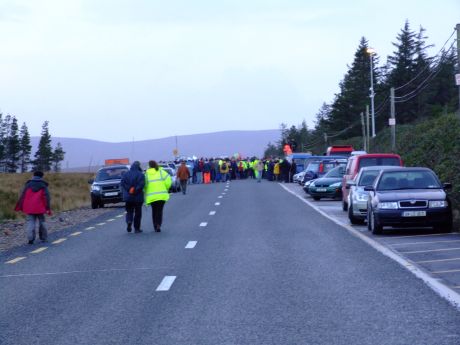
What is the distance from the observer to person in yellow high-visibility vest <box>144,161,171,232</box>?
22078mm

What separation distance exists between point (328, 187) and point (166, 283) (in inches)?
1021

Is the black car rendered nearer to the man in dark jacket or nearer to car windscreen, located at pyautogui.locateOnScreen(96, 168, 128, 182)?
the man in dark jacket

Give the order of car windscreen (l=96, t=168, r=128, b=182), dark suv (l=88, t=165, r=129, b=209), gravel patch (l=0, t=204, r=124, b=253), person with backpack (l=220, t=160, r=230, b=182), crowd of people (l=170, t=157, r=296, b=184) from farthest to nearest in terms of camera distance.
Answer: person with backpack (l=220, t=160, r=230, b=182)
crowd of people (l=170, t=157, r=296, b=184)
car windscreen (l=96, t=168, r=128, b=182)
dark suv (l=88, t=165, r=129, b=209)
gravel patch (l=0, t=204, r=124, b=253)

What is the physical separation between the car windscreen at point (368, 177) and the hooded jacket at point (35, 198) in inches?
344

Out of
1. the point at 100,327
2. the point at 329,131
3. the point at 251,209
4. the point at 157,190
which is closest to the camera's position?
the point at 100,327

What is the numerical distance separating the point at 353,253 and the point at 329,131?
4317 inches

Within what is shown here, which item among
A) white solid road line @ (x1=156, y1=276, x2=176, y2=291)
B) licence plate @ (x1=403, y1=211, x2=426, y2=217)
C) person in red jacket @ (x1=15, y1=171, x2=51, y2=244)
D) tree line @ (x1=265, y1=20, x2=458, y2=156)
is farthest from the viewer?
tree line @ (x1=265, y1=20, x2=458, y2=156)

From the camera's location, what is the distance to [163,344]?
800 centimetres

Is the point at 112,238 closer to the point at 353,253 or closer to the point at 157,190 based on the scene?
the point at 157,190

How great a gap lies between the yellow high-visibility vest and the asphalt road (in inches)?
77.8

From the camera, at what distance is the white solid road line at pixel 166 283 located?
38.5ft

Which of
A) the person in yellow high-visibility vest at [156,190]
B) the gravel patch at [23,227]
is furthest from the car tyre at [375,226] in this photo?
the gravel patch at [23,227]

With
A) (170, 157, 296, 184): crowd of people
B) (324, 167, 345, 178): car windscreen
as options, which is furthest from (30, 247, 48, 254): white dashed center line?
(170, 157, 296, 184): crowd of people

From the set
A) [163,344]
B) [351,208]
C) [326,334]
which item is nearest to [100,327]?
[163,344]
